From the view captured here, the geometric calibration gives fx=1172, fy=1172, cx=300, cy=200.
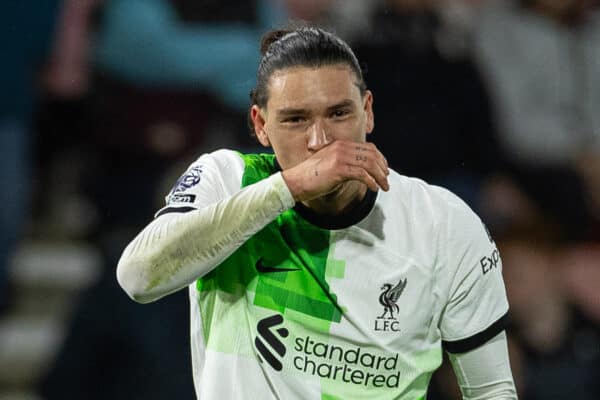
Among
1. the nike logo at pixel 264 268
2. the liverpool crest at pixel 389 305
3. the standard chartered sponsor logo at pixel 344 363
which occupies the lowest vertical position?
the standard chartered sponsor logo at pixel 344 363

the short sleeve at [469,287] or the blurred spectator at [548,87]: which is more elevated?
the blurred spectator at [548,87]

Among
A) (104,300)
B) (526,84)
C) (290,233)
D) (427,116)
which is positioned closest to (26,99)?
(104,300)

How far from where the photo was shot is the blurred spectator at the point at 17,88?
4.57 m

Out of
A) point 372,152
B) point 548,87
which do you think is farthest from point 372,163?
point 548,87

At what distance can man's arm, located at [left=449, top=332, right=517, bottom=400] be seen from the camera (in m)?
2.35

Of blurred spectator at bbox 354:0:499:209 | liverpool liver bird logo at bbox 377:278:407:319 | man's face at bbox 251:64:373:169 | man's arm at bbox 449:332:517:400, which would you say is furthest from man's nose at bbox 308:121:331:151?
blurred spectator at bbox 354:0:499:209

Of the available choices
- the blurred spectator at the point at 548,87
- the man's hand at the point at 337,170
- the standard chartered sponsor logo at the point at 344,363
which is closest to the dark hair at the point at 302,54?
the man's hand at the point at 337,170

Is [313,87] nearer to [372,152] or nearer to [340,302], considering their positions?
[372,152]

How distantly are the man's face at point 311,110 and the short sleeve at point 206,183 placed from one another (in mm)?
122

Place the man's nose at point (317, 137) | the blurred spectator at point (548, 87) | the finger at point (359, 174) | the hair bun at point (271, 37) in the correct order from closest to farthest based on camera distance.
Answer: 1. the finger at point (359, 174)
2. the man's nose at point (317, 137)
3. the hair bun at point (271, 37)
4. the blurred spectator at point (548, 87)

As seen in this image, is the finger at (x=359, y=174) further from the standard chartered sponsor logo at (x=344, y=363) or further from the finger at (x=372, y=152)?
the standard chartered sponsor logo at (x=344, y=363)

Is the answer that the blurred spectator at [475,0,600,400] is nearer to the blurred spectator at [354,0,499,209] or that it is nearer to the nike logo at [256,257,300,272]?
the blurred spectator at [354,0,499,209]

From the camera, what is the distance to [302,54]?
229 centimetres

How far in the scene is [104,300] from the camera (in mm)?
4047
